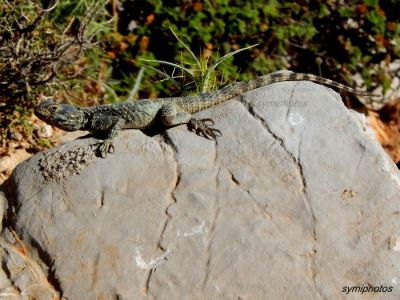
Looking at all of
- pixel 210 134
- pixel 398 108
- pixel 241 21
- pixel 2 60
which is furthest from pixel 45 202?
pixel 398 108

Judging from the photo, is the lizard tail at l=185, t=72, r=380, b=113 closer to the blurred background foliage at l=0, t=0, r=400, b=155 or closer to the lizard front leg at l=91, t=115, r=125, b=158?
the lizard front leg at l=91, t=115, r=125, b=158

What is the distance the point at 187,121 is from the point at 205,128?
26cm

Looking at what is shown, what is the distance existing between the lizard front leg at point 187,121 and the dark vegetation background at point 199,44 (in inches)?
102

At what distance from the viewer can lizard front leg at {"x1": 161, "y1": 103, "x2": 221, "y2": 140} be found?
5758mm

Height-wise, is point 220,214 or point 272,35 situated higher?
point 220,214

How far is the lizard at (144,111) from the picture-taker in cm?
608

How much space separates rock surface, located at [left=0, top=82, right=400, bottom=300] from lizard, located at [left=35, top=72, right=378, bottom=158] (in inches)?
10.8

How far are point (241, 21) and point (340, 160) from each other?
4515 millimetres

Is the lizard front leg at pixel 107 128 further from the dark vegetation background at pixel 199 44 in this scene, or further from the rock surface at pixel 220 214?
the dark vegetation background at pixel 199 44

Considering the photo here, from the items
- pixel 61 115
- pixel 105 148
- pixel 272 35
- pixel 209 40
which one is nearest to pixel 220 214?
pixel 105 148

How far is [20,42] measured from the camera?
814 centimetres

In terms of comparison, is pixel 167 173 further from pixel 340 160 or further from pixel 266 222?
pixel 340 160

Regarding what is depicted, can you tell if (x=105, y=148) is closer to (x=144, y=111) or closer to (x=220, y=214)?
(x=144, y=111)

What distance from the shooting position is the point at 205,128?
5.79m
